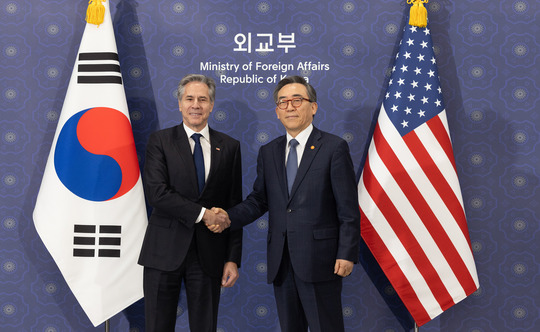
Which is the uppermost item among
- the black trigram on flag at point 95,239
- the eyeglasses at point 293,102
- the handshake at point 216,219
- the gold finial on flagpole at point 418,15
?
the gold finial on flagpole at point 418,15

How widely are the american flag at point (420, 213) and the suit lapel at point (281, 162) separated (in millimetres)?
725

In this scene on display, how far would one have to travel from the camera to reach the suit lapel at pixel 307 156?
2291mm

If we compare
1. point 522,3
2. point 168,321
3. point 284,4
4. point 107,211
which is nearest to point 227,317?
point 168,321

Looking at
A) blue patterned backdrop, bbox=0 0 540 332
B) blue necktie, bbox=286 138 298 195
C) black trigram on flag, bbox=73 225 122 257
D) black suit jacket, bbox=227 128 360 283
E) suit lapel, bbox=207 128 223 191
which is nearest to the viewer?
black suit jacket, bbox=227 128 360 283

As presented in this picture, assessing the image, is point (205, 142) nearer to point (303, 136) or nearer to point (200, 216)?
point (200, 216)

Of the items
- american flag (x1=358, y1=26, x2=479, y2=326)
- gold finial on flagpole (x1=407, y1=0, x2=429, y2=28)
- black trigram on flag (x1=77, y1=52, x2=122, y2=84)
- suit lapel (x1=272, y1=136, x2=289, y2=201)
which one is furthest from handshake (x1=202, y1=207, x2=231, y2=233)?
gold finial on flagpole (x1=407, y1=0, x2=429, y2=28)

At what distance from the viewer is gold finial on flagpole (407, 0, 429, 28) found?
115 inches

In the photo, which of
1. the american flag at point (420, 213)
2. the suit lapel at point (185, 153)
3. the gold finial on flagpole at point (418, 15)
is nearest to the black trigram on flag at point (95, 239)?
the suit lapel at point (185, 153)

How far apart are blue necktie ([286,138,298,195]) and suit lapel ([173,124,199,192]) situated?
0.46 meters

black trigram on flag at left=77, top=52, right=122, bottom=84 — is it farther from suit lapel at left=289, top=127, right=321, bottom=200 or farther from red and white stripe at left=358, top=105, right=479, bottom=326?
red and white stripe at left=358, top=105, right=479, bottom=326

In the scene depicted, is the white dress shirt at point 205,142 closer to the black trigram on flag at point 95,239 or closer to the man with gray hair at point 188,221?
the man with gray hair at point 188,221

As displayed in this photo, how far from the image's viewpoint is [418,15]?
9.57 ft

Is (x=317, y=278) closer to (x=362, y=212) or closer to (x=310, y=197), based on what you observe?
(x=310, y=197)

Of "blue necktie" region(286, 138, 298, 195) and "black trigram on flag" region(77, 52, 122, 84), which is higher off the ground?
"black trigram on flag" region(77, 52, 122, 84)
